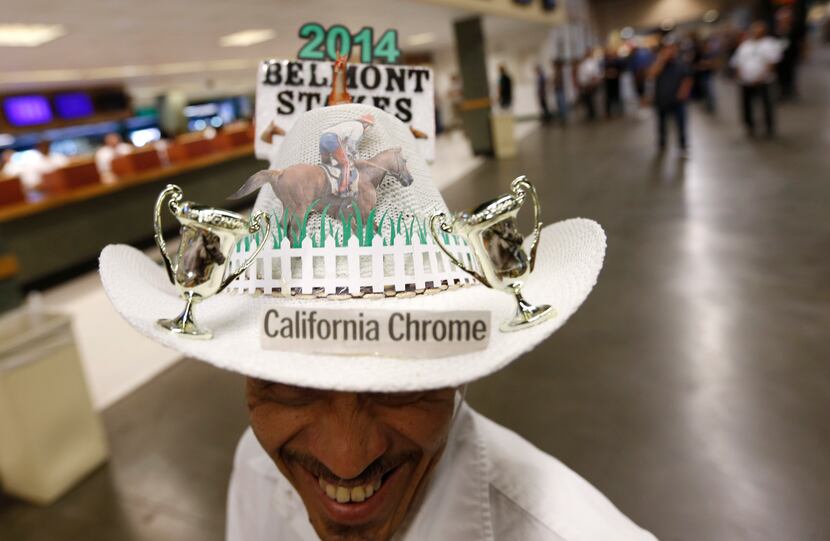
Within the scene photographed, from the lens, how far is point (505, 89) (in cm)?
198

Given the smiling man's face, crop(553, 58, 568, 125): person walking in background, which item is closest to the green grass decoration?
the smiling man's face

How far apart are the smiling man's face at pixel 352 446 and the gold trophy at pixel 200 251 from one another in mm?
183

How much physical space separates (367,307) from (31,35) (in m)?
4.56

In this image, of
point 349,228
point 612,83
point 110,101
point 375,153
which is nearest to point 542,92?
point 375,153

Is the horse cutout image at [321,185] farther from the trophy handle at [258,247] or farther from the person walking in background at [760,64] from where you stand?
the person walking in background at [760,64]

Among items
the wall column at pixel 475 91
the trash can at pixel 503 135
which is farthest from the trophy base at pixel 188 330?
the wall column at pixel 475 91

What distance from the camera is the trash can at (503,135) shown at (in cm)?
165

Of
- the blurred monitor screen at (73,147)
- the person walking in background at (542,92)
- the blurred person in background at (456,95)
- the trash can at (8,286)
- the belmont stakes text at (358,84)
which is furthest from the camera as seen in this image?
the blurred monitor screen at (73,147)

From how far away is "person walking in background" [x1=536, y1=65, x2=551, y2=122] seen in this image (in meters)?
3.37

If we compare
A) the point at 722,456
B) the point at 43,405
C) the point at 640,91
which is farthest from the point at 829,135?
the point at 43,405

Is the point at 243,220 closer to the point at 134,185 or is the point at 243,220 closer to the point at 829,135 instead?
the point at 134,185

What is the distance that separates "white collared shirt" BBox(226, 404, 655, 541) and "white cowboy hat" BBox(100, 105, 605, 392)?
365 millimetres

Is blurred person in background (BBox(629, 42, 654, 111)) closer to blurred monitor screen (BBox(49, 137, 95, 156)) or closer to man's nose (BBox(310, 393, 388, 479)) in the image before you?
man's nose (BBox(310, 393, 388, 479))

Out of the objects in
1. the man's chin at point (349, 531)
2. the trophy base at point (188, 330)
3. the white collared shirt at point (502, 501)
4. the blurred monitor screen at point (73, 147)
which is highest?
the blurred monitor screen at point (73, 147)
